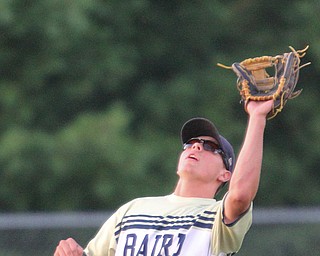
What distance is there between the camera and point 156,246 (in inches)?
173

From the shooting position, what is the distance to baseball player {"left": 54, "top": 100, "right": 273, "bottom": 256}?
13.3 feet

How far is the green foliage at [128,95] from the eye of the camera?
33.0ft

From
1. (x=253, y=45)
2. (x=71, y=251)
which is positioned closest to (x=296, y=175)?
(x=253, y=45)

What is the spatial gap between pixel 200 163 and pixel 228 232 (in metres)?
0.44

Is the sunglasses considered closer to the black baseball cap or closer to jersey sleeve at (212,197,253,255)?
the black baseball cap

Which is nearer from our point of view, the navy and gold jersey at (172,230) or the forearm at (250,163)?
the forearm at (250,163)

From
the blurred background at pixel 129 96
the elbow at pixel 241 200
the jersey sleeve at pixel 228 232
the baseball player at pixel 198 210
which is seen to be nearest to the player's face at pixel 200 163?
the baseball player at pixel 198 210

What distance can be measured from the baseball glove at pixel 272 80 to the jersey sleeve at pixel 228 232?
1.31 ft

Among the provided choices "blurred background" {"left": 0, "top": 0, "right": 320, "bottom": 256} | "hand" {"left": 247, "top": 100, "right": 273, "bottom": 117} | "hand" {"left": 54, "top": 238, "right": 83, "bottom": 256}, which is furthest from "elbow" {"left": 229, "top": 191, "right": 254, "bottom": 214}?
"blurred background" {"left": 0, "top": 0, "right": 320, "bottom": 256}

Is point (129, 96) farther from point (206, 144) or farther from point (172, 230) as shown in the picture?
point (172, 230)

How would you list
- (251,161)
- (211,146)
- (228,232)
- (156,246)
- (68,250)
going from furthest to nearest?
(211,146) < (68,250) < (156,246) < (228,232) < (251,161)

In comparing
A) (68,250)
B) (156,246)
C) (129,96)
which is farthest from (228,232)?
(129,96)

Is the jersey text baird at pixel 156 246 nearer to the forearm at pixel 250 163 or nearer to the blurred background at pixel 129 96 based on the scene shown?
the forearm at pixel 250 163

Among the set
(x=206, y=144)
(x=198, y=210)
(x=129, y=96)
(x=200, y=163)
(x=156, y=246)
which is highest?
(x=129, y=96)
